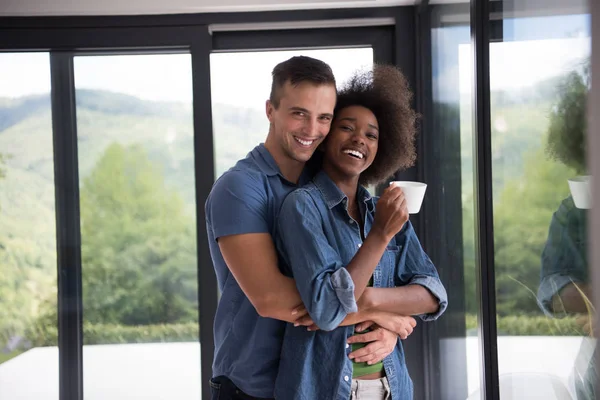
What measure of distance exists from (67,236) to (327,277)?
1.91 m

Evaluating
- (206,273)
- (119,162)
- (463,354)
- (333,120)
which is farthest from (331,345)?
(119,162)

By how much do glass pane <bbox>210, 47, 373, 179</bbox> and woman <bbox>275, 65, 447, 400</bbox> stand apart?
50.0 inches

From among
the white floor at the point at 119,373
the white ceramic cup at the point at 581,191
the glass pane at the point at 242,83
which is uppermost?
the glass pane at the point at 242,83

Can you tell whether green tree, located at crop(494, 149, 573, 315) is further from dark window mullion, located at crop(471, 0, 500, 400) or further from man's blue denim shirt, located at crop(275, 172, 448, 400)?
man's blue denim shirt, located at crop(275, 172, 448, 400)

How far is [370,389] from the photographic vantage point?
57.6 inches

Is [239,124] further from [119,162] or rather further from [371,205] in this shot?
[371,205]

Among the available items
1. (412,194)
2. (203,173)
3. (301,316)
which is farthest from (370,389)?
(203,173)

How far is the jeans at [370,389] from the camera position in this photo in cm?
145

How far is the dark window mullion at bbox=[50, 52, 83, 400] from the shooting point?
9.55 ft

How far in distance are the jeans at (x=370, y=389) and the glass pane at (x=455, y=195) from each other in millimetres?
747

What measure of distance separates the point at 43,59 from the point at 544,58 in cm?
220

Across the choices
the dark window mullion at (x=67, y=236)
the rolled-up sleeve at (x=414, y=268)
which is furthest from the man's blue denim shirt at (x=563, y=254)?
the dark window mullion at (x=67, y=236)

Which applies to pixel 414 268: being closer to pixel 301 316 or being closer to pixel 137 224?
pixel 301 316

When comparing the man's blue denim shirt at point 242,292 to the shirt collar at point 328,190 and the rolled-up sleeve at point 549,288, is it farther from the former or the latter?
the rolled-up sleeve at point 549,288
